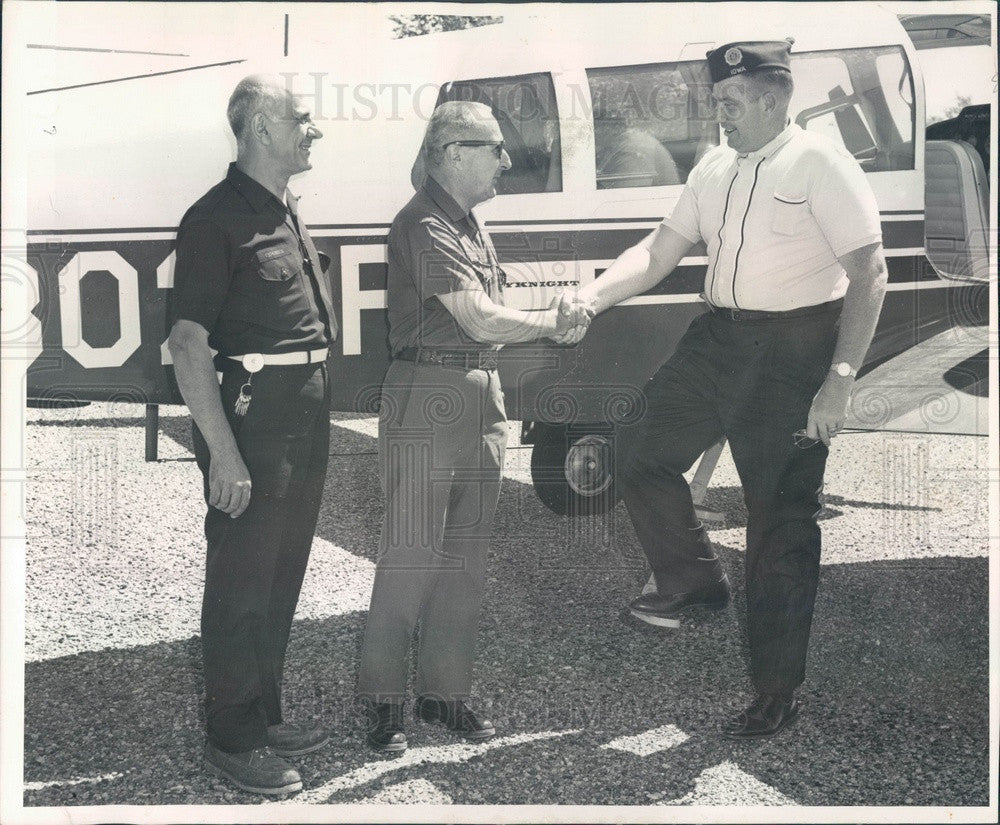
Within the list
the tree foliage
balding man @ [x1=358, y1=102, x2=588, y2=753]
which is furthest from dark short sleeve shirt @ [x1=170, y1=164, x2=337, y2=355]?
the tree foliage

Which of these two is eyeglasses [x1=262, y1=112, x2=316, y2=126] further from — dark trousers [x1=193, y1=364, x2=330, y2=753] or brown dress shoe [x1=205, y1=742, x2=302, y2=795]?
brown dress shoe [x1=205, y1=742, x2=302, y2=795]

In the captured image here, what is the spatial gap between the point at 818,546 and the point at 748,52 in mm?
1580

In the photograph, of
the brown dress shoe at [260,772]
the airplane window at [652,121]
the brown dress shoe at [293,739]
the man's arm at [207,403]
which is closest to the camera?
the man's arm at [207,403]

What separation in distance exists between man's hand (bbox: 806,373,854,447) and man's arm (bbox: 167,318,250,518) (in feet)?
5.78

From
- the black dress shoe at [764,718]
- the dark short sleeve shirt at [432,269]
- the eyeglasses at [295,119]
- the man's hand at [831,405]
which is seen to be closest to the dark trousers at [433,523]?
the dark short sleeve shirt at [432,269]

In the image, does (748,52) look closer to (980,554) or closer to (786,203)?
(786,203)

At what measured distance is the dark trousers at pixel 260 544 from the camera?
3.11m

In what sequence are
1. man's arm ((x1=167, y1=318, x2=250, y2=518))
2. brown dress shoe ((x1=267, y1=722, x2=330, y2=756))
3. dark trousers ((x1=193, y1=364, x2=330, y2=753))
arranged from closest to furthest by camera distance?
man's arm ((x1=167, y1=318, x2=250, y2=518)) < dark trousers ((x1=193, y1=364, x2=330, y2=753)) < brown dress shoe ((x1=267, y1=722, x2=330, y2=756))

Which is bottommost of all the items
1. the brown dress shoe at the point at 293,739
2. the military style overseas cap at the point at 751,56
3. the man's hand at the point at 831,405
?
the brown dress shoe at the point at 293,739

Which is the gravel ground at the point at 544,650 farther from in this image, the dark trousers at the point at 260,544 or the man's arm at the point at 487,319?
the man's arm at the point at 487,319

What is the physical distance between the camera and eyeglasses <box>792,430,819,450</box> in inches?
137

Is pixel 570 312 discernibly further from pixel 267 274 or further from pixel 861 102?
pixel 861 102

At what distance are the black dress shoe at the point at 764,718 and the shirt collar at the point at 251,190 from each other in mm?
2130

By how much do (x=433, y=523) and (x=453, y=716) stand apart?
0.62m
